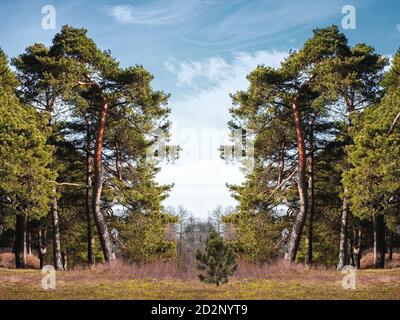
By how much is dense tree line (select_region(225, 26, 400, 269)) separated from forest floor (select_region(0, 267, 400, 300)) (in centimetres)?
339

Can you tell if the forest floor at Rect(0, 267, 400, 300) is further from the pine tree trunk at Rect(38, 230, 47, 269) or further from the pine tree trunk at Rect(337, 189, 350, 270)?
the pine tree trunk at Rect(38, 230, 47, 269)

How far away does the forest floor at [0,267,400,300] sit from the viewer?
568 inches

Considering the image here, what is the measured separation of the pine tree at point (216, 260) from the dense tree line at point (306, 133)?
698 centimetres

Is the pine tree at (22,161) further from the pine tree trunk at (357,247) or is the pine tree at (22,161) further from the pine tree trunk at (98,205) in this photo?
the pine tree trunk at (357,247)

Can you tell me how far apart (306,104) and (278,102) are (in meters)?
1.85

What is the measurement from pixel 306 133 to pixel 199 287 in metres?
13.3

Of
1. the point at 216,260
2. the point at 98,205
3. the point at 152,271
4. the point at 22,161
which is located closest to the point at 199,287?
the point at 216,260

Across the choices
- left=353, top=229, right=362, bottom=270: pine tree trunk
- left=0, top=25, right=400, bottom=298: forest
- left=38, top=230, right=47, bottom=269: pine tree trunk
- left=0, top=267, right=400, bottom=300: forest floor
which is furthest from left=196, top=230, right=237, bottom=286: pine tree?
left=38, top=230, right=47, bottom=269: pine tree trunk

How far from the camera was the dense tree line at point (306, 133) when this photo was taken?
2212 centimetres

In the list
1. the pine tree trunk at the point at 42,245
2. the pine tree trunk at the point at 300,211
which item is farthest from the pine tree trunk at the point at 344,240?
the pine tree trunk at the point at 42,245

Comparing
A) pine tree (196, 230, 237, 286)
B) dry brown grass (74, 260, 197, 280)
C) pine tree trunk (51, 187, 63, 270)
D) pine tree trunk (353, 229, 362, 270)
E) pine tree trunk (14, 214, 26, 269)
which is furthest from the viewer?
pine tree trunk (353, 229, 362, 270)

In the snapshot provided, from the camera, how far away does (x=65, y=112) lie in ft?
82.8

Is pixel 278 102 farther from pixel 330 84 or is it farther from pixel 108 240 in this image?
pixel 108 240
